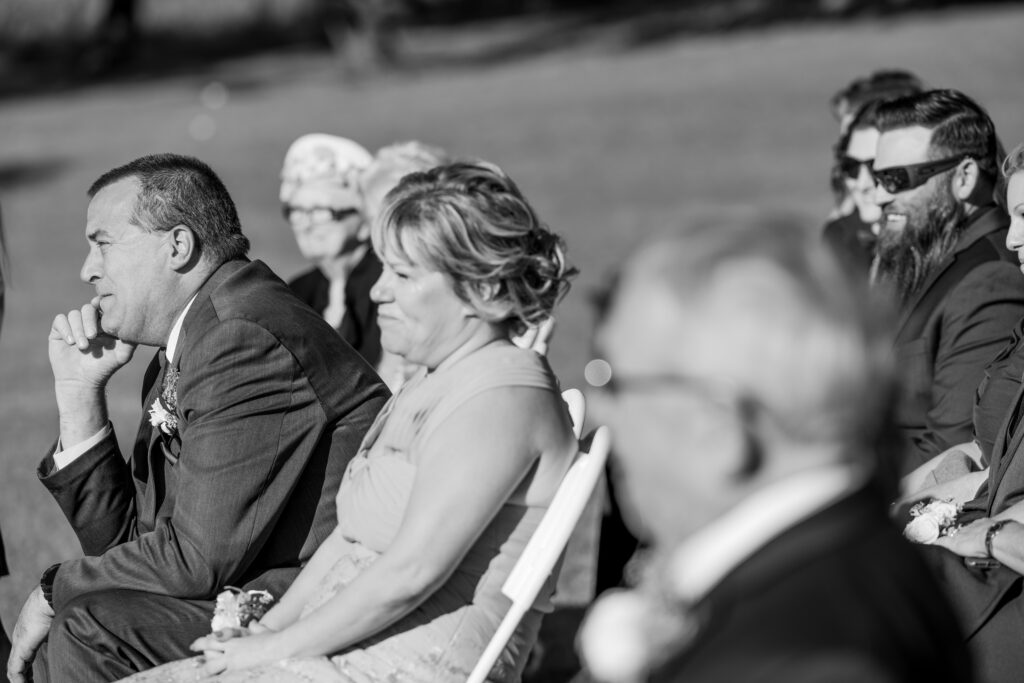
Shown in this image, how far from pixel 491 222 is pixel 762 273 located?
1.48 m

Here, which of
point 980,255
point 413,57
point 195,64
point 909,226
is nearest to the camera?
point 980,255

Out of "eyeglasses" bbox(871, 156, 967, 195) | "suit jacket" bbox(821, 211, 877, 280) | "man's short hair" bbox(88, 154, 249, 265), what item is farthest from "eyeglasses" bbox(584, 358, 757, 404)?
"suit jacket" bbox(821, 211, 877, 280)

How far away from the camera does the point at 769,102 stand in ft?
85.6

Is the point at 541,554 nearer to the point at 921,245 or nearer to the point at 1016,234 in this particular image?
the point at 1016,234

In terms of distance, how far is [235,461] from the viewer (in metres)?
3.16

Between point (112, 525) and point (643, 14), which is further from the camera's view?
point (643, 14)

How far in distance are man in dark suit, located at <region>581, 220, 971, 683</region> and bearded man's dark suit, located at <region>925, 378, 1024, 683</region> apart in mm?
1555

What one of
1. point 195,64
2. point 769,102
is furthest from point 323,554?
point 195,64

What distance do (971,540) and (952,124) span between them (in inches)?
78.3

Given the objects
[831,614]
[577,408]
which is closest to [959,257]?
[577,408]

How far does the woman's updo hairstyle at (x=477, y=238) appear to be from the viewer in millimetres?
3023

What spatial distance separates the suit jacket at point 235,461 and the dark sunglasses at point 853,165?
2940 mm

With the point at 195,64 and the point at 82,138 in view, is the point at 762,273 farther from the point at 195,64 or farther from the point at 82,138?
the point at 195,64

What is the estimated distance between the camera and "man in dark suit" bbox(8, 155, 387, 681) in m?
3.15
